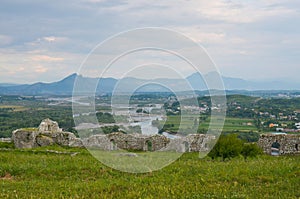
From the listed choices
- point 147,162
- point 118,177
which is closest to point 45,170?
point 118,177

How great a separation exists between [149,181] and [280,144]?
16.3 metres

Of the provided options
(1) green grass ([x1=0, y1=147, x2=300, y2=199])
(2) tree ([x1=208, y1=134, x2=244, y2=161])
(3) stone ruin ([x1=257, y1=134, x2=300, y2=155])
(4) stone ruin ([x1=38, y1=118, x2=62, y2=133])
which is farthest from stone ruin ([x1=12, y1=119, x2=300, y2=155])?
(1) green grass ([x1=0, y1=147, x2=300, y2=199])

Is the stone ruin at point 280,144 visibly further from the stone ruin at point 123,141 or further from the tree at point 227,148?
→ the tree at point 227,148

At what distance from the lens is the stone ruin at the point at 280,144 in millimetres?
26470

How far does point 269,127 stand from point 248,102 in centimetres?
5122

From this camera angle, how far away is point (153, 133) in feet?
95.8

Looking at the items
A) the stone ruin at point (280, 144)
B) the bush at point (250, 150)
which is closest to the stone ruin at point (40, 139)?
the bush at point (250, 150)

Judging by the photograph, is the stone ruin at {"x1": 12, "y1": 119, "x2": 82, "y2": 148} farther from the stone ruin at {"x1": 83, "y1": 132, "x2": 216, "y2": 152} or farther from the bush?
the bush

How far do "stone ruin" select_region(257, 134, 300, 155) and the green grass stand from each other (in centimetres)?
1231

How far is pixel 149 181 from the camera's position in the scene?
13.4 meters

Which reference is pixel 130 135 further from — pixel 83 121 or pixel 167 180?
pixel 167 180

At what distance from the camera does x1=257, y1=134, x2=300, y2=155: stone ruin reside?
2647cm

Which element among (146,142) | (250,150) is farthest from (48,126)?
(250,150)

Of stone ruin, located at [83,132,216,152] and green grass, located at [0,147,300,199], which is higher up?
green grass, located at [0,147,300,199]
